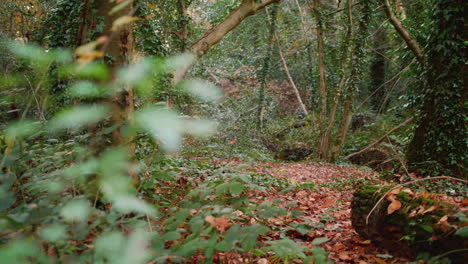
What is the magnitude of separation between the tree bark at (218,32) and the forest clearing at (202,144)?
3 centimetres

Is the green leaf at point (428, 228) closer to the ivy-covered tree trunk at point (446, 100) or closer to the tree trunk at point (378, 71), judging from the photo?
the ivy-covered tree trunk at point (446, 100)

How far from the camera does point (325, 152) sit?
11.9 m

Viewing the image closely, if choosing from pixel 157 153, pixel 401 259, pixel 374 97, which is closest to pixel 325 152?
pixel 374 97

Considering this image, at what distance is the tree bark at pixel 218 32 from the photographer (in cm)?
558

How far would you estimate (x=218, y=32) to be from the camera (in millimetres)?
5699

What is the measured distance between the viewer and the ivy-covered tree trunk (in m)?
5.19

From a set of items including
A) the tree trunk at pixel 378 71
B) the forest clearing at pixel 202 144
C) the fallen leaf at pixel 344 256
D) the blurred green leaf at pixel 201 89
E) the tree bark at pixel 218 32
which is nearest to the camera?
the blurred green leaf at pixel 201 89

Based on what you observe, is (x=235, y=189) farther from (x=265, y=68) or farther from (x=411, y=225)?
(x=265, y=68)

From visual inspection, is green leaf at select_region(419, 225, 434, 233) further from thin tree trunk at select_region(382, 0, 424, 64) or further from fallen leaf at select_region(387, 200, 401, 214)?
thin tree trunk at select_region(382, 0, 424, 64)

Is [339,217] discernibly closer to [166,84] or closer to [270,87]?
[166,84]

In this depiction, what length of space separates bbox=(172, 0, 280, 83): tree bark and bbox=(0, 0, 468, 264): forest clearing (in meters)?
0.03

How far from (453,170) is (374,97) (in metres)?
13.4

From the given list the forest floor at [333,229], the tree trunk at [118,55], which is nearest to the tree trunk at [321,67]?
the forest floor at [333,229]

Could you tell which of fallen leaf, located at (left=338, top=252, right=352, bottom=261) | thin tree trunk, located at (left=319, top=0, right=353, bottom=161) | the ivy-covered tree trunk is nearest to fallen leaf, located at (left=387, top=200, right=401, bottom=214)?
fallen leaf, located at (left=338, top=252, right=352, bottom=261)
